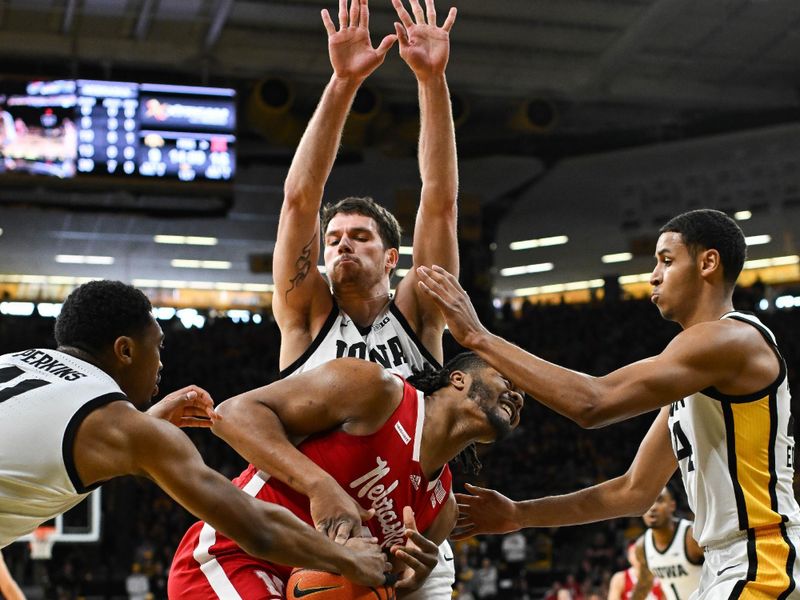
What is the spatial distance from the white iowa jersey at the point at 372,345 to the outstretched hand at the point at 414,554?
847 mm

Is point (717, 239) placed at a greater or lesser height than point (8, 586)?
greater

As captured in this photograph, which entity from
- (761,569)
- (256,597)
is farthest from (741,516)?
(256,597)

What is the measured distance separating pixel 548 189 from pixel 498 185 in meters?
0.94

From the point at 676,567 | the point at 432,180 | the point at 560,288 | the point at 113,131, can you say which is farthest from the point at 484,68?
the point at 432,180

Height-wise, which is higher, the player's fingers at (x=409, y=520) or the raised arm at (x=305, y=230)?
the raised arm at (x=305, y=230)

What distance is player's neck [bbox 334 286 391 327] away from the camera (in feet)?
14.2

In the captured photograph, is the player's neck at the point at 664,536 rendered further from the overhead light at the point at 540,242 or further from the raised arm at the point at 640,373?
the overhead light at the point at 540,242

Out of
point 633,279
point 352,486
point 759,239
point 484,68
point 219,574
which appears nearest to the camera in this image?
point 219,574

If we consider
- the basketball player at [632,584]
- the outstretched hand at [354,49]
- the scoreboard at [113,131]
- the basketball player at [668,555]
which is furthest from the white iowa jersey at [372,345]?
the scoreboard at [113,131]

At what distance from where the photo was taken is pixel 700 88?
18.5 meters

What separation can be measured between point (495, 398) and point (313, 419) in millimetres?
652

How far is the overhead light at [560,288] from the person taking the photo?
2342cm

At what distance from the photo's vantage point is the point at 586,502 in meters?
4.54

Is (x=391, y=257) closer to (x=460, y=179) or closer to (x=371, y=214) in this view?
(x=371, y=214)
